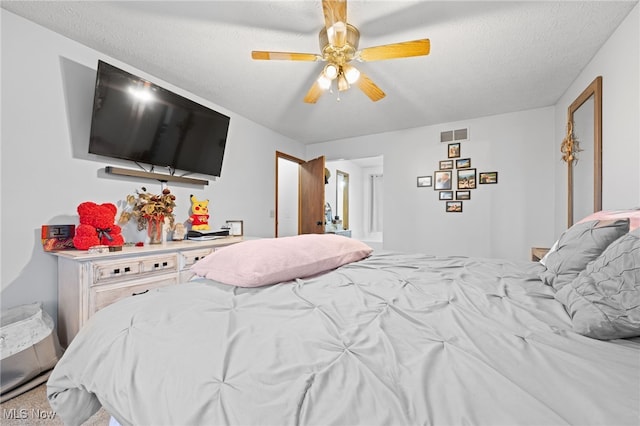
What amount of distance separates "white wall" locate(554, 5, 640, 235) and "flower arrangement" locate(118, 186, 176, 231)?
12.3 feet

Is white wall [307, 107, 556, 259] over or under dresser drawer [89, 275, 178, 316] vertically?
over

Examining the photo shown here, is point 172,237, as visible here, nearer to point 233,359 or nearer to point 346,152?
point 233,359

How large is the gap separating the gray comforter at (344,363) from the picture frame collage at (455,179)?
125 inches

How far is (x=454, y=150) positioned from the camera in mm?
3992

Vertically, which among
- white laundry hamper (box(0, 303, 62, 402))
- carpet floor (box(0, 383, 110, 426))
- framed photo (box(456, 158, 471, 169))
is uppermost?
framed photo (box(456, 158, 471, 169))

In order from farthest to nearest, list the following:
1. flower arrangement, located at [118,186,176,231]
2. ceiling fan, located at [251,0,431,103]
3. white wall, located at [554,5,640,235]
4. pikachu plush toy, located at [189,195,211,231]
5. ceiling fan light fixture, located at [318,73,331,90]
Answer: pikachu plush toy, located at [189,195,211,231], flower arrangement, located at [118,186,176,231], ceiling fan light fixture, located at [318,73,331,90], white wall, located at [554,5,640,235], ceiling fan, located at [251,0,431,103]

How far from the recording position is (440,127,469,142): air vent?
3920 millimetres

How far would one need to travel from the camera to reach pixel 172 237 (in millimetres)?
2848

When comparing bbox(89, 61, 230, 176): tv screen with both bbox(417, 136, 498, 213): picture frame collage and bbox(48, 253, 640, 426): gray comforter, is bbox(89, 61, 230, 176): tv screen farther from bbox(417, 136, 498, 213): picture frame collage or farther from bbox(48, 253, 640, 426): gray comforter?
bbox(417, 136, 498, 213): picture frame collage

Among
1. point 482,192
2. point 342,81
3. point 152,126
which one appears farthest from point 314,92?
point 482,192

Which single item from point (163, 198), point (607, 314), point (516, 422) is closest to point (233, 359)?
point (516, 422)

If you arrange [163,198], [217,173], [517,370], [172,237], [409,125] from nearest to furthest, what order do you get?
1. [517,370]
2. [163,198]
3. [172,237]
4. [217,173]
5. [409,125]

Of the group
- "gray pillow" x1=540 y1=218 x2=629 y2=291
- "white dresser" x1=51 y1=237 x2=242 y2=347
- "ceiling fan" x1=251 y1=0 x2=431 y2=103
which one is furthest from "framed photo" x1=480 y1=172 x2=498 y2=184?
"white dresser" x1=51 y1=237 x2=242 y2=347

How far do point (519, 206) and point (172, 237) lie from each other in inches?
175
